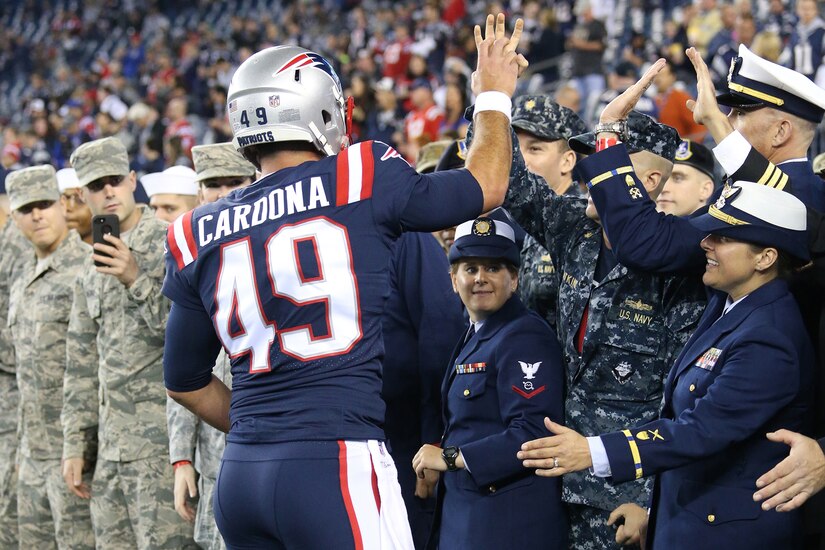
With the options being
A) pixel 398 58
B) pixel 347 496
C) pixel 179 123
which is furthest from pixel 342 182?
pixel 398 58

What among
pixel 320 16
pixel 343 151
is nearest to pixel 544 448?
pixel 343 151

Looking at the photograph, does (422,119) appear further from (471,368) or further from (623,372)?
(623,372)

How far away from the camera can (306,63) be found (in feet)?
11.4

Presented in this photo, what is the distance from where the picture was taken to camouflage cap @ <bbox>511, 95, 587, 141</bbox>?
488 centimetres

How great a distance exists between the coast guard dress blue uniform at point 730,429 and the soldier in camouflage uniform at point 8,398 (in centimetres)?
522

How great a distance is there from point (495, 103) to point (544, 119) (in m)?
1.53

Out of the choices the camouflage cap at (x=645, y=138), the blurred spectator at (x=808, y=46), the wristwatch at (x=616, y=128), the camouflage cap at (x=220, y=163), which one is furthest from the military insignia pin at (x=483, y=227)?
the blurred spectator at (x=808, y=46)

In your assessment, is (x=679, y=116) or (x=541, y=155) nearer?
(x=541, y=155)

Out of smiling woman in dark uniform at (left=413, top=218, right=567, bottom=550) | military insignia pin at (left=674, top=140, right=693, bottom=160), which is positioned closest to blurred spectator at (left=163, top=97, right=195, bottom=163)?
military insignia pin at (left=674, top=140, right=693, bottom=160)

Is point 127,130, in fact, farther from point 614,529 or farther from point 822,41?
point 614,529

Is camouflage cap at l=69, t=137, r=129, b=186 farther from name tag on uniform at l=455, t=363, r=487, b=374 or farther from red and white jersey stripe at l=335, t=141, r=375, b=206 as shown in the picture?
red and white jersey stripe at l=335, t=141, r=375, b=206

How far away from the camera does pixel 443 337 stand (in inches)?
185

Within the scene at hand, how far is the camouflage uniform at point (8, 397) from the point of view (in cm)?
744

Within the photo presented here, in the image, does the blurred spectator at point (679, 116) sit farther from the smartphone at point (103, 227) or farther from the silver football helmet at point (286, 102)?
the silver football helmet at point (286, 102)
